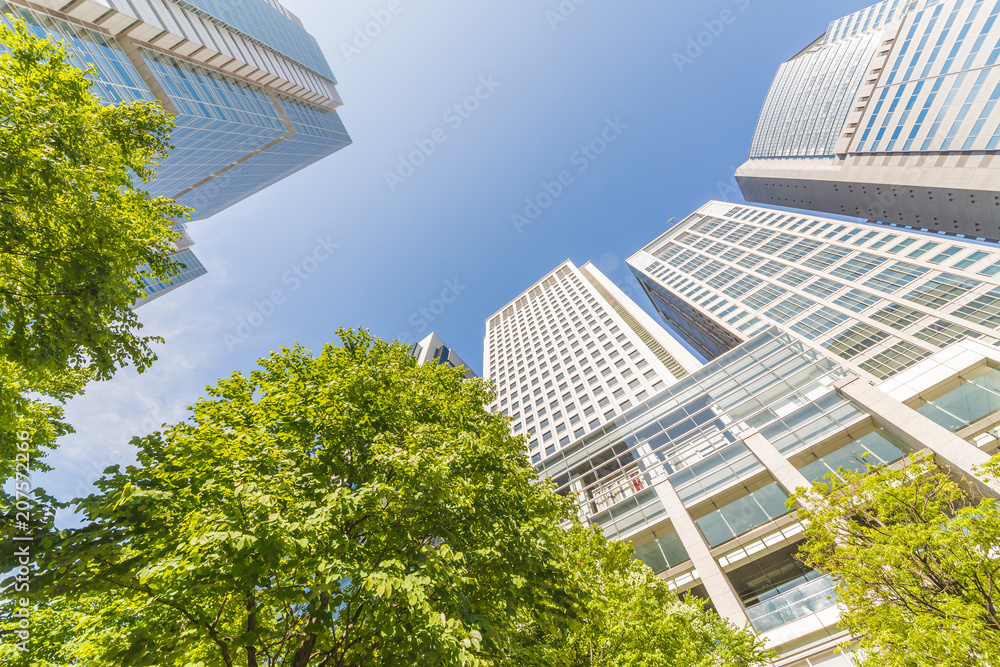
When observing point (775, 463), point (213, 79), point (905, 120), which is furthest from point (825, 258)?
point (213, 79)

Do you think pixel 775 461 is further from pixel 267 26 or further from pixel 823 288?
pixel 267 26

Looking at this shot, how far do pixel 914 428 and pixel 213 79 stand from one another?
67.5 meters

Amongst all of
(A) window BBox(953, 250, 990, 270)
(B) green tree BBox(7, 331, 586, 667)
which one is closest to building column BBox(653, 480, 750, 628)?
(B) green tree BBox(7, 331, 586, 667)

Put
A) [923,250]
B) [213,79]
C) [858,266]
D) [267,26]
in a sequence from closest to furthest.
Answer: [213,79] < [923,250] < [858,266] < [267,26]

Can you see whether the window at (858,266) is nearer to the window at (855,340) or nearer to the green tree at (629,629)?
the window at (855,340)

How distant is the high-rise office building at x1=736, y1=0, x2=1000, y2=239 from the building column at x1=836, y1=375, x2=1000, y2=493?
50844 millimetres

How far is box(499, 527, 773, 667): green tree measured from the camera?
898 centimetres

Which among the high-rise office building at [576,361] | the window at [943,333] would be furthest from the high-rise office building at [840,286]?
the high-rise office building at [576,361]

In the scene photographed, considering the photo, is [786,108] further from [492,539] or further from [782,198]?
[492,539]

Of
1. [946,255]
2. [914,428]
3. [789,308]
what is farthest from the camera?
[789,308]

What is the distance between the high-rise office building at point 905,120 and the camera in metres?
47.2

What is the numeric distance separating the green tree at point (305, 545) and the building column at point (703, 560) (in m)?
16.5

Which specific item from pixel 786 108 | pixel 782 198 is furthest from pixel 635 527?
pixel 786 108

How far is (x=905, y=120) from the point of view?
184 ft
